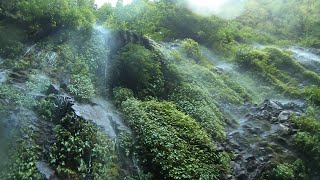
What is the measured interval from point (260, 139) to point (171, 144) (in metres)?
3.33

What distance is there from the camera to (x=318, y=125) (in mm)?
11727

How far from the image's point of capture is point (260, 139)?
11867 mm

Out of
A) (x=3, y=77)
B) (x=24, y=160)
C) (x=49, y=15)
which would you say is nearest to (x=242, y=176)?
(x=24, y=160)

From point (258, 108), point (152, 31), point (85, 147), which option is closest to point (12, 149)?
point (85, 147)

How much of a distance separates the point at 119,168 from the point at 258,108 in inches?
259

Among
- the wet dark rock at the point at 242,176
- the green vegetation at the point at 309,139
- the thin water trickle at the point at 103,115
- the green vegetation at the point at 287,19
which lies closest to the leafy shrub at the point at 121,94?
the thin water trickle at the point at 103,115

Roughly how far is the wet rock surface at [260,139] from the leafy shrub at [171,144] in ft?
2.04

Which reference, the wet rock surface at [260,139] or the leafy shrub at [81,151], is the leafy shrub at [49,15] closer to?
the leafy shrub at [81,151]

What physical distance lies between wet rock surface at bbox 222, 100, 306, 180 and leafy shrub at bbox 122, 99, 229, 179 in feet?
2.04

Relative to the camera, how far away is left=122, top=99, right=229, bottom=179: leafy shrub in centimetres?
993

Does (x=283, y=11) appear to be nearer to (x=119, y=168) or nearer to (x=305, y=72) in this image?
(x=305, y=72)

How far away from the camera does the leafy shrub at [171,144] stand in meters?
9.93

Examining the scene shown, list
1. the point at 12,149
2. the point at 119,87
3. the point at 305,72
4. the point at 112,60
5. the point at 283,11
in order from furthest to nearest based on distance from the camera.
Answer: the point at 283,11 → the point at 305,72 → the point at 112,60 → the point at 119,87 → the point at 12,149

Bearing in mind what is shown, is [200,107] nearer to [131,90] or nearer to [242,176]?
[131,90]
